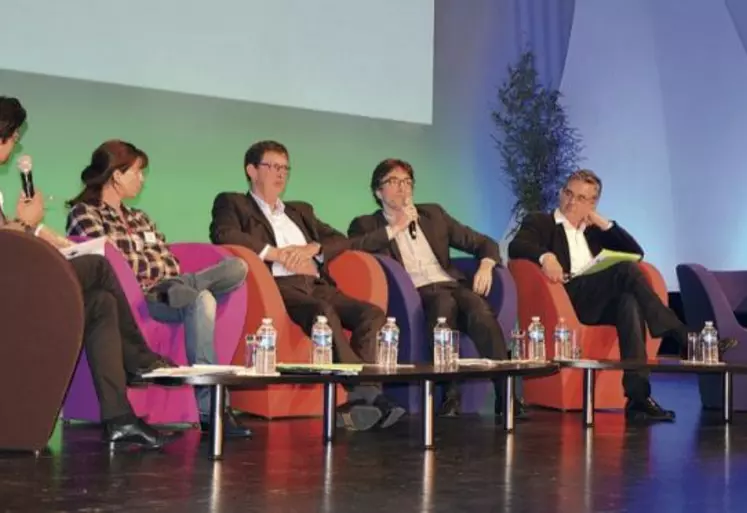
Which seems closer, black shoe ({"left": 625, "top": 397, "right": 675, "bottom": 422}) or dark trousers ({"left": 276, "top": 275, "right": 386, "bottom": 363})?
dark trousers ({"left": 276, "top": 275, "right": 386, "bottom": 363})

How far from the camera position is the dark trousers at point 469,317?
466 centimetres

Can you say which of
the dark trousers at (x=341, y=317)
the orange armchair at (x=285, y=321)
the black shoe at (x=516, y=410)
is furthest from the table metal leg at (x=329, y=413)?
the black shoe at (x=516, y=410)

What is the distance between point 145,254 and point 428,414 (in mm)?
1188

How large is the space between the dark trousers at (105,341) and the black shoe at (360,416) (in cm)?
88

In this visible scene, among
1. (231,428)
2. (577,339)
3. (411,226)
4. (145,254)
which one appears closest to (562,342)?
(577,339)

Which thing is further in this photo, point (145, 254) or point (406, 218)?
point (406, 218)

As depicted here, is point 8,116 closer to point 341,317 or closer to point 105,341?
point 105,341

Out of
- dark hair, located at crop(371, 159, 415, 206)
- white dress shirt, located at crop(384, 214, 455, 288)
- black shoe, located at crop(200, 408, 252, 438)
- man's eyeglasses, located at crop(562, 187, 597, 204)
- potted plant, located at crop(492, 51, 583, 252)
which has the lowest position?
black shoe, located at crop(200, 408, 252, 438)

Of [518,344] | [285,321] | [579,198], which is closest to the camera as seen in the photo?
[285,321]

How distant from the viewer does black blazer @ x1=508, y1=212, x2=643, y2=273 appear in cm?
532

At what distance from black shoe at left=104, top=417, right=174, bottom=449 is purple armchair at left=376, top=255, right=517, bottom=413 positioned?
5.14ft

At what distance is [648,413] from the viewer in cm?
473

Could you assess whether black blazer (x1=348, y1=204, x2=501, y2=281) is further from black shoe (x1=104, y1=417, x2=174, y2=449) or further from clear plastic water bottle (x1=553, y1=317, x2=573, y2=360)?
black shoe (x1=104, y1=417, x2=174, y2=449)

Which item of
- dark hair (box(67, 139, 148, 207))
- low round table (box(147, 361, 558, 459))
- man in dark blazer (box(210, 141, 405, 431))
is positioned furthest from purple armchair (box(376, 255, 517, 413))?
dark hair (box(67, 139, 148, 207))
